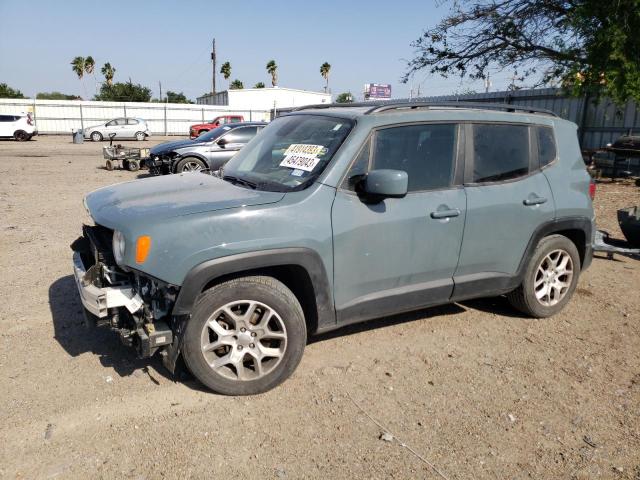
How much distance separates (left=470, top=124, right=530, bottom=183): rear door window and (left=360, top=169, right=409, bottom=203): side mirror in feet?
3.00

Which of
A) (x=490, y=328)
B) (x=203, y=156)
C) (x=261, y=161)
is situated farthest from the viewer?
(x=203, y=156)

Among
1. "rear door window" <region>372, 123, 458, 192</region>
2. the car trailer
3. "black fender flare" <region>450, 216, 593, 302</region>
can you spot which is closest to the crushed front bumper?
"rear door window" <region>372, 123, 458, 192</region>

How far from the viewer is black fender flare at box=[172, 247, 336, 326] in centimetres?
305

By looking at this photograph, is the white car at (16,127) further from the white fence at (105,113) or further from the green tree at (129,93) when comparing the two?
the green tree at (129,93)

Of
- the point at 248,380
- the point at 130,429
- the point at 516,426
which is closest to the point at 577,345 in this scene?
the point at 516,426

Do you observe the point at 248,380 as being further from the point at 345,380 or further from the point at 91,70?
the point at 91,70

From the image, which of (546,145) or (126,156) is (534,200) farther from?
(126,156)

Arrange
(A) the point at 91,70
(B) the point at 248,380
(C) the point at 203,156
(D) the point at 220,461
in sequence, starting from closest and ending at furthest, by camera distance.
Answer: (D) the point at 220,461 → (B) the point at 248,380 → (C) the point at 203,156 → (A) the point at 91,70

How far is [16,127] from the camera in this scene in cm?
3053

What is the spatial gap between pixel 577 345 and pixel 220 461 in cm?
303

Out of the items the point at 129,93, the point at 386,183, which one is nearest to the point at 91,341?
the point at 386,183

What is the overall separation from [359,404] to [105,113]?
42242mm

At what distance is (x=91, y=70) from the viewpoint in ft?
240

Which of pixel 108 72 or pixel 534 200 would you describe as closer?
pixel 534 200
